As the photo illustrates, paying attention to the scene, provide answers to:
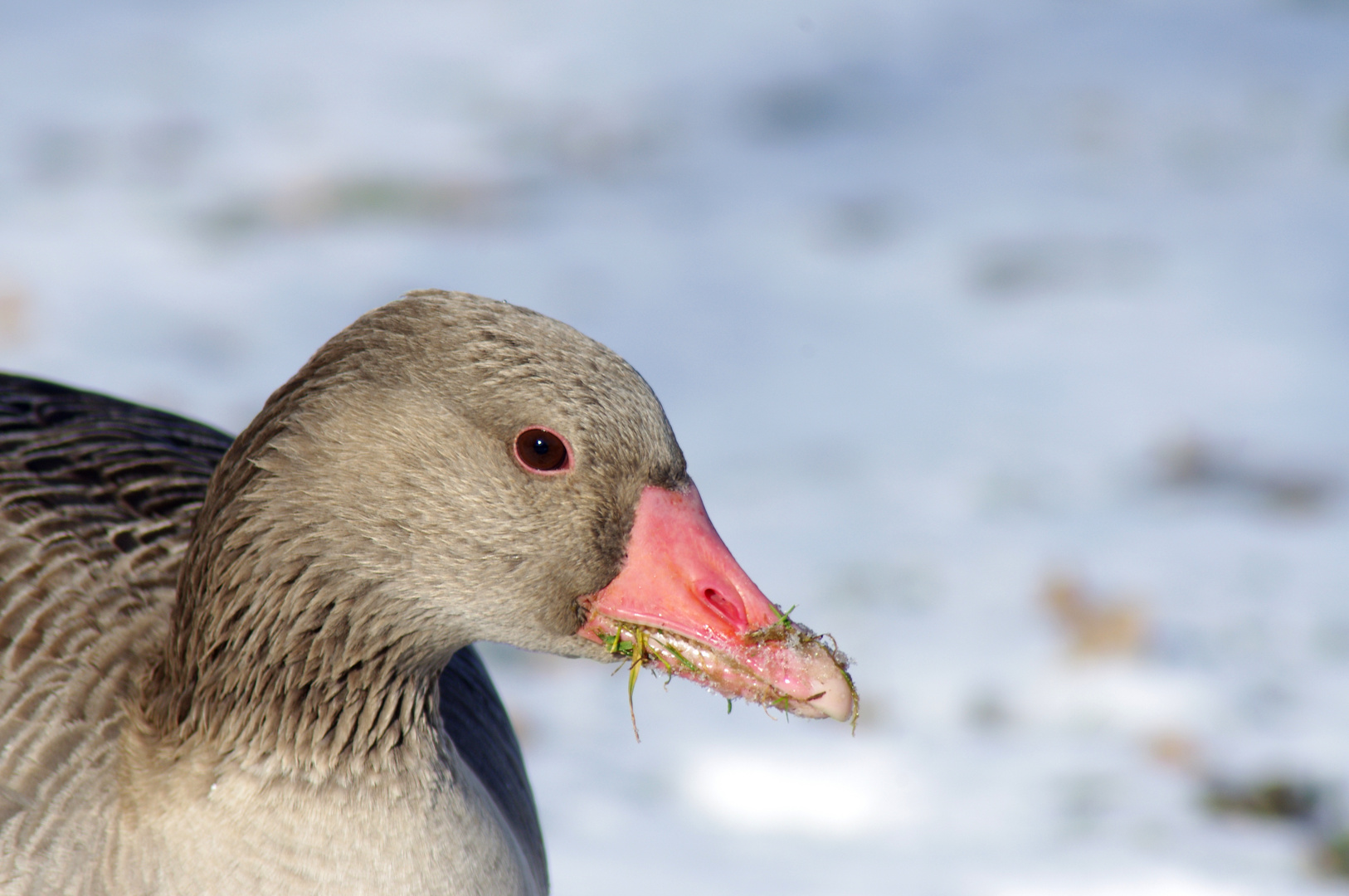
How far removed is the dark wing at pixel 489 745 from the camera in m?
3.21

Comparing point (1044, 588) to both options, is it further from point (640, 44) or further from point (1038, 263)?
point (640, 44)

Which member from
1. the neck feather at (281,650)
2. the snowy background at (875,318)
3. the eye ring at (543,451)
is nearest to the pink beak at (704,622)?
the eye ring at (543,451)

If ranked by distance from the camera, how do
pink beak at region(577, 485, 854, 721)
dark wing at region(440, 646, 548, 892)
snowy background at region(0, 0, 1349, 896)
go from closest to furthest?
pink beak at region(577, 485, 854, 721)
dark wing at region(440, 646, 548, 892)
snowy background at region(0, 0, 1349, 896)

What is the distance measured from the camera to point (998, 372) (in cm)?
716

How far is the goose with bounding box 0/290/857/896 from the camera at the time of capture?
2.53 m

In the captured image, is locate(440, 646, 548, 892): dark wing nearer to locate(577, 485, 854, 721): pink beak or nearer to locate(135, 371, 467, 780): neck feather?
locate(135, 371, 467, 780): neck feather

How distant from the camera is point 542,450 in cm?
252

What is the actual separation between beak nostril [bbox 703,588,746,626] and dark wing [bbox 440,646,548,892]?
32.7 inches

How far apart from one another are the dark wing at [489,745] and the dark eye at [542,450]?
84 centimetres

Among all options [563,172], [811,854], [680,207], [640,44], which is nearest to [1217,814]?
[811,854]

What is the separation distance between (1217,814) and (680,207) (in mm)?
4978

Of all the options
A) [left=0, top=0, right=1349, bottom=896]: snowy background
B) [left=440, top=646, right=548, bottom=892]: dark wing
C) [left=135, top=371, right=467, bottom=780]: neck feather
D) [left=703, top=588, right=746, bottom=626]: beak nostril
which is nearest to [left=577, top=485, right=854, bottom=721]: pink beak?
[left=703, top=588, right=746, bottom=626]: beak nostril

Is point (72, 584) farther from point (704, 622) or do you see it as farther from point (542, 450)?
point (704, 622)

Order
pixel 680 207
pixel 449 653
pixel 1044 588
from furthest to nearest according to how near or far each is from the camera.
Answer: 1. pixel 680 207
2. pixel 1044 588
3. pixel 449 653
